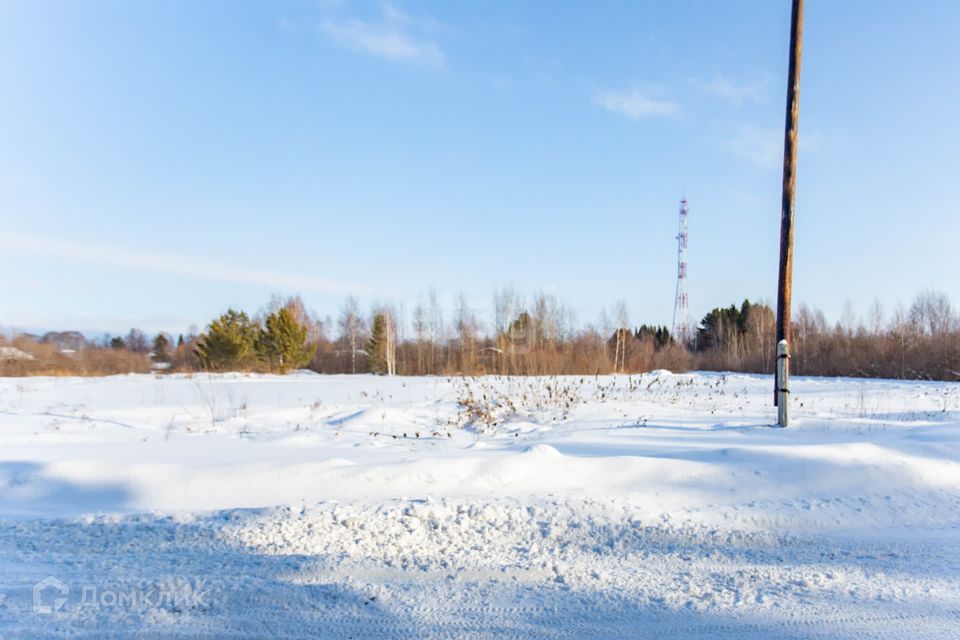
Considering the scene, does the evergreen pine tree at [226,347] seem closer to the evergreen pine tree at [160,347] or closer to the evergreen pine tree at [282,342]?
the evergreen pine tree at [282,342]

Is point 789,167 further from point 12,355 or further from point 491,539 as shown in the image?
point 12,355

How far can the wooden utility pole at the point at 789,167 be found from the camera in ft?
29.2

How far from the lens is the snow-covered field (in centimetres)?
278

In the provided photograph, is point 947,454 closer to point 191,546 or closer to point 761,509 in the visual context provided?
point 761,509

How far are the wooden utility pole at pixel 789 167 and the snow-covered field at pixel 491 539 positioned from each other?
106 inches

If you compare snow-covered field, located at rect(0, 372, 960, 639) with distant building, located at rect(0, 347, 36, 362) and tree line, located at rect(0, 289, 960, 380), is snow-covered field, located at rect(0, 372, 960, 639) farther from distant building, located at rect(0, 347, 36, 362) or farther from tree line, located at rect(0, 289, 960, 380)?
distant building, located at rect(0, 347, 36, 362)

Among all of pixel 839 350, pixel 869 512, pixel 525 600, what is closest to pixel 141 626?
pixel 525 600

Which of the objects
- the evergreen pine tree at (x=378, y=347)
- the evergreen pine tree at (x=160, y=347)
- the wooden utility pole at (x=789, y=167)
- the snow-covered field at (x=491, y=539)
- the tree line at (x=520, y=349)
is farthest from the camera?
the evergreen pine tree at (x=160, y=347)

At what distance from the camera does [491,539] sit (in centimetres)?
389

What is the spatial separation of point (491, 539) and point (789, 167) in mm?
8585

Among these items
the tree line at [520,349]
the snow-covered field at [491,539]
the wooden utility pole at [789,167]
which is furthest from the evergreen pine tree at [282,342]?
the wooden utility pole at [789,167]

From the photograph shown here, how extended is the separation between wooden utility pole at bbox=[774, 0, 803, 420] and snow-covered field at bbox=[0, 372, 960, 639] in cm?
268

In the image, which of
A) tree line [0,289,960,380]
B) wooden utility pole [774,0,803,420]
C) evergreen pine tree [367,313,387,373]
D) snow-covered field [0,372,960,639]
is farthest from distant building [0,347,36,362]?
wooden utility pole [774,0,803,420]

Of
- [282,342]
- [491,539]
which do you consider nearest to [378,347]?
[282,342]
